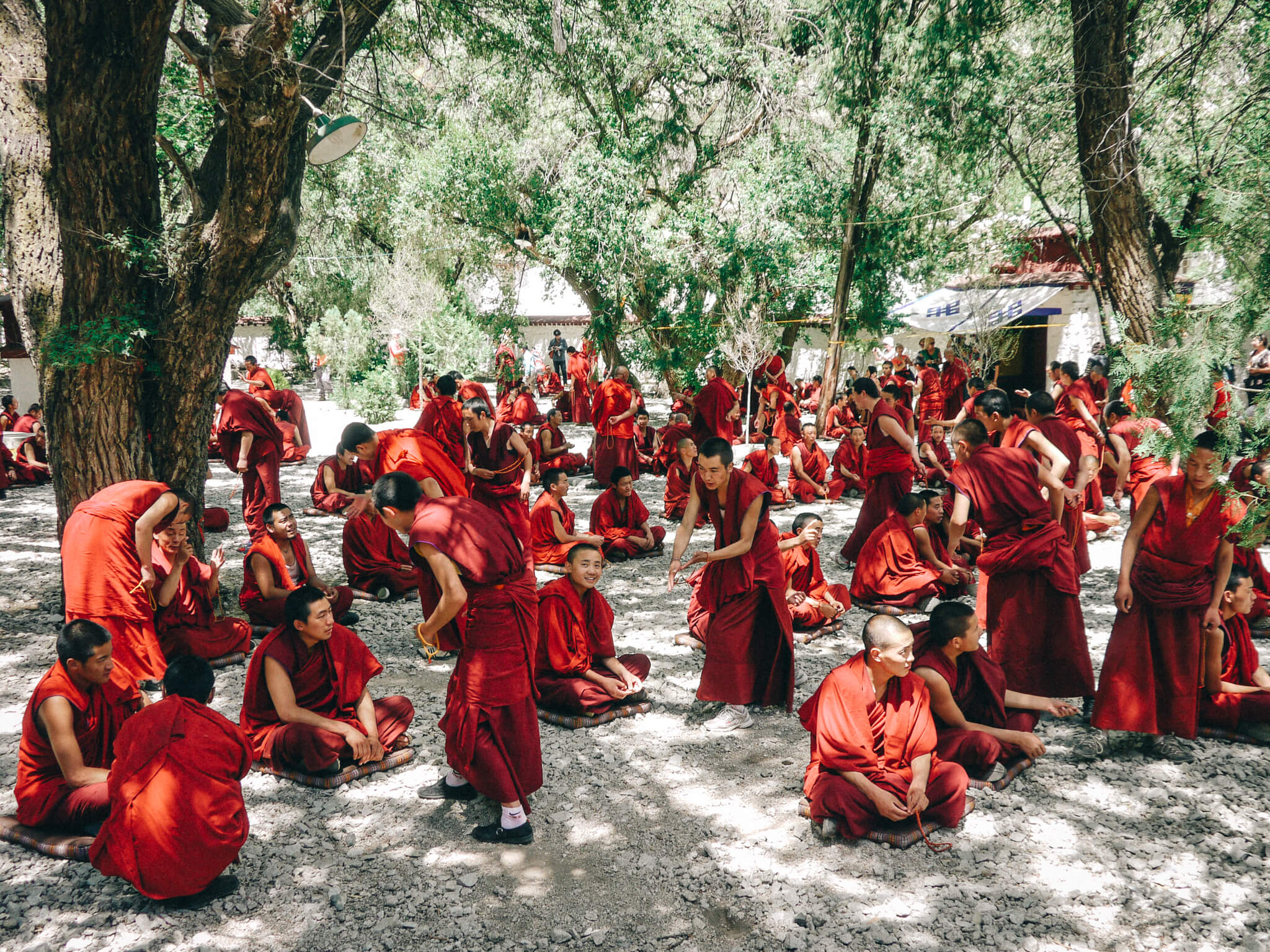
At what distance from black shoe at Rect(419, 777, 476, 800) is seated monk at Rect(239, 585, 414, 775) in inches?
13.5

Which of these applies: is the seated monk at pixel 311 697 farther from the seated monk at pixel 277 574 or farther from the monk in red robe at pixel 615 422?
the monk in red robe at pixel 615 422

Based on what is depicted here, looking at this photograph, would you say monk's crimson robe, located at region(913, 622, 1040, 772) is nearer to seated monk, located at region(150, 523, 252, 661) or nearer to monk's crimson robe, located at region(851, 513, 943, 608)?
monk's crimson robe, located at region(851, 513, 943, 608)

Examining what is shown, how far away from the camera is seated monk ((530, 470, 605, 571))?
7.52 m

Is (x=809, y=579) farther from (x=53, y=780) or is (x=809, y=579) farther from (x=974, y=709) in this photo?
(x=53, y=780)

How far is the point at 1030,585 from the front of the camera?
4.55 metres

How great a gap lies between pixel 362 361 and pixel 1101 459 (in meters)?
16.2

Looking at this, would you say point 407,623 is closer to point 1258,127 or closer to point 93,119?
point 93,119

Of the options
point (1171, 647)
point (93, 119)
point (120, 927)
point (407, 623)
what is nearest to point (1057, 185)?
point (1171, 647)

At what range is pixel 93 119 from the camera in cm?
535

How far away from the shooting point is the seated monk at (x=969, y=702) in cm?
367

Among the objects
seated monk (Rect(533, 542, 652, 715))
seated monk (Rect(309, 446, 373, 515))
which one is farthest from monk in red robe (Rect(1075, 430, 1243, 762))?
seated monk (Rect(309, 446, 373, 515))

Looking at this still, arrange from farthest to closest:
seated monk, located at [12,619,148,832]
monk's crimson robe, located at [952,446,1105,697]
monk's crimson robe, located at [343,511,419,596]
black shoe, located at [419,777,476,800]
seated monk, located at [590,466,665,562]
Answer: seated monk, located at [590,466,665,562], monk's crimson robe, located at [343,511,419,596], monk's crimson robe, located at [952,446,1105,697], black shoe, located at [419,777,476,800], seated monk, located at [12,619,148,832]

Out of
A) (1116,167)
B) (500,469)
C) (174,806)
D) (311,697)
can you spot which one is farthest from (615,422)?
(174,806)

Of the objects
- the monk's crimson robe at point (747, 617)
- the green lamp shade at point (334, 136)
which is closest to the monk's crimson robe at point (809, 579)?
the monk's crimson robe at point (747, 617)
